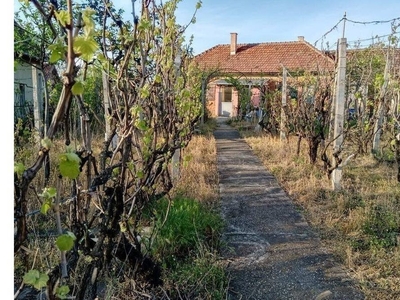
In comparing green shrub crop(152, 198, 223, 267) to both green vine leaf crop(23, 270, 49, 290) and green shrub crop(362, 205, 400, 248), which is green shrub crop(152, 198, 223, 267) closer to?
green shrub crop(362, 205, 400, 248)

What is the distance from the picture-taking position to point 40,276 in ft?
2.90

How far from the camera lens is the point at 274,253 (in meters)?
3.10

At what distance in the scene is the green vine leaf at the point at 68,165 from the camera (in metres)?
0.80

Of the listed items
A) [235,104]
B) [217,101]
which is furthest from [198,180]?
[217,101]

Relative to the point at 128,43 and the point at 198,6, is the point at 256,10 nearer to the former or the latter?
the point at 198,6

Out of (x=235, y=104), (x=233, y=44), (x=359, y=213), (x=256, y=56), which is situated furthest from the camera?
(x=233, y=44)

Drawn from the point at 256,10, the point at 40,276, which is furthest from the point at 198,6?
the point at 40,276

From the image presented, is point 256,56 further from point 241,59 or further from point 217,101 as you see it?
point 217,101

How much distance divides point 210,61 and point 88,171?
22245mm

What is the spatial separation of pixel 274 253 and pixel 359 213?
1.31 metres

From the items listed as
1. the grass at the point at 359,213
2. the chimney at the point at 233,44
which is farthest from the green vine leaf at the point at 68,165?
the chimney at the point at 233,44

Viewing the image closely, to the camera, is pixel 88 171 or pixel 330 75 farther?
pixel 330 75

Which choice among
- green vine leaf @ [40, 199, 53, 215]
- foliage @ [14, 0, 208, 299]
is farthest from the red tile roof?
green vine leaf @ [40, 199, 53, 215]

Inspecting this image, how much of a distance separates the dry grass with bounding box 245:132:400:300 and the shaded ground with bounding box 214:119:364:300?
0.47ft
